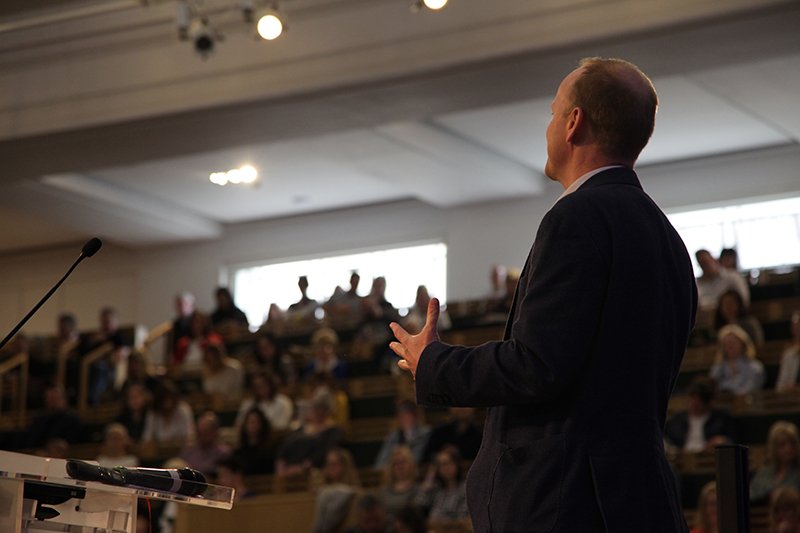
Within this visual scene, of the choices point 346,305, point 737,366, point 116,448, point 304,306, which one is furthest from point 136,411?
point 737,366

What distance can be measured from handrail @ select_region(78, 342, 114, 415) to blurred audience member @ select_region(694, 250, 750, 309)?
6194 mm

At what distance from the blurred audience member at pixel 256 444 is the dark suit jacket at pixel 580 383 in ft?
26.3

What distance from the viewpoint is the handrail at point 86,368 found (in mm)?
13219

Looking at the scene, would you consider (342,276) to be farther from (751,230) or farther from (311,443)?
(311,443)

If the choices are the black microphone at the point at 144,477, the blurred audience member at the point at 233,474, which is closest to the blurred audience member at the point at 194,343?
the blurred audience member at the point at 233,474

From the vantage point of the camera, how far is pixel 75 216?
1460cm

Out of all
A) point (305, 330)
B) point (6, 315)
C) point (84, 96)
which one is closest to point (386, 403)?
point (305, 330)

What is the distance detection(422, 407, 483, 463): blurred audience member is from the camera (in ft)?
29.9

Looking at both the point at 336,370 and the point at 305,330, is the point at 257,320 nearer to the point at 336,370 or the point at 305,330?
the point at 305,330

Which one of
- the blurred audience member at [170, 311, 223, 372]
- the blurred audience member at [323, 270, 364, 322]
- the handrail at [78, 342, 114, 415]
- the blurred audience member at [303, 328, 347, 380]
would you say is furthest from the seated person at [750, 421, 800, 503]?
the handrail at [78, 342, 114, 415]

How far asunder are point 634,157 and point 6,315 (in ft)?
53.6

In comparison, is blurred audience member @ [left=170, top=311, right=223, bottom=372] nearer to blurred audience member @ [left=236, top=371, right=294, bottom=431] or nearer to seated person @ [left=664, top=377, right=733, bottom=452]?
blurred audience member @ [left=236, top=371, right=294, bottom=431]

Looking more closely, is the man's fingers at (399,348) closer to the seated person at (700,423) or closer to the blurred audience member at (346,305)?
the seated person at (700,423)

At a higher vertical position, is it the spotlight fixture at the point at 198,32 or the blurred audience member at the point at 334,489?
the spotlight fixture at the point at 198,32
